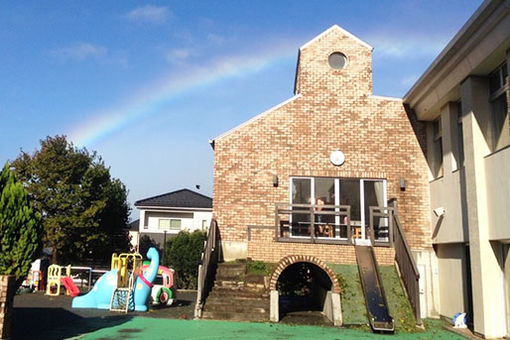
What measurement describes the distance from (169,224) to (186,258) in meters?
8.94

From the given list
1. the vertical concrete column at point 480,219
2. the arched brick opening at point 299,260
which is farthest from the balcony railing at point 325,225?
the vertical concrete column at point 480,219

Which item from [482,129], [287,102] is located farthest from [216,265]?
[482,129]

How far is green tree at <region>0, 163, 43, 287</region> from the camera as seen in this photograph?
27.2 ft

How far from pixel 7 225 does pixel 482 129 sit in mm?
10253

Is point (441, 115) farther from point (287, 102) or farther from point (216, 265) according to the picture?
point (216, 265)

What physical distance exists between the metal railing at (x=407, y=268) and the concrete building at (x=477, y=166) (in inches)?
48.0

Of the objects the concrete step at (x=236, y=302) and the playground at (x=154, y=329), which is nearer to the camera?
the playground at (x=154, y=329)

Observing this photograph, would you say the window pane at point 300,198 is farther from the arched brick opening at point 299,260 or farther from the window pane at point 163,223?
the window pane at point 163,223

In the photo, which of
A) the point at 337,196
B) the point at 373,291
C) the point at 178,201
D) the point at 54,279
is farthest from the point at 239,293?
the point at 178,201

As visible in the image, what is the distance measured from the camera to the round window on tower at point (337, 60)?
15.8m

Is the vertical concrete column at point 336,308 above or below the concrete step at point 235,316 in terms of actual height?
above

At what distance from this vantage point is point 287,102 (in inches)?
610

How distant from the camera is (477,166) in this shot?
10641 millimetres

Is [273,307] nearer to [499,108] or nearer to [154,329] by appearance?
[154,329]
